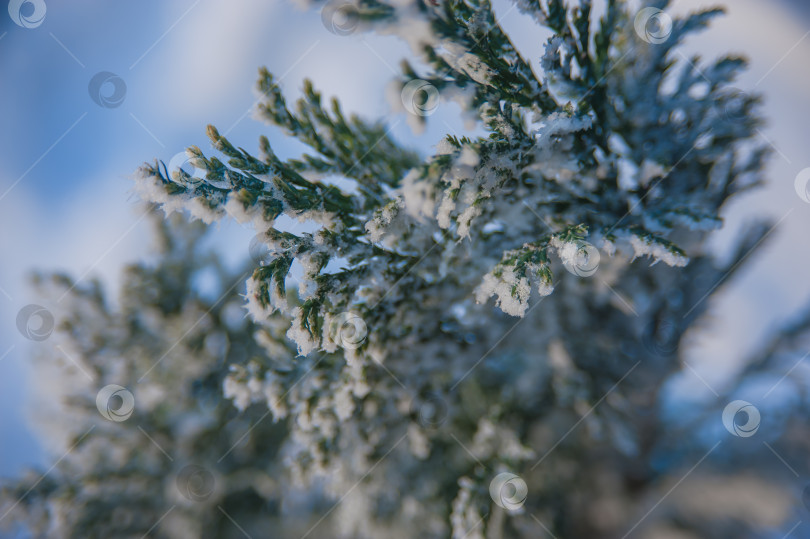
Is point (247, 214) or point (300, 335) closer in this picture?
point (247, 214)

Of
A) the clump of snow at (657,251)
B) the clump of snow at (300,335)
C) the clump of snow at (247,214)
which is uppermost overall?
the clump of snow at (247,214)

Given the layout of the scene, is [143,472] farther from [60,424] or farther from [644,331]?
[644,331]

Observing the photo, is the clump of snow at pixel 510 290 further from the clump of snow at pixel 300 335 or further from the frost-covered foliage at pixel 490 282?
the clump of snow at pixel 300 335

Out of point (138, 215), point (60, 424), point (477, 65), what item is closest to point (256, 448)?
point (60, 424)

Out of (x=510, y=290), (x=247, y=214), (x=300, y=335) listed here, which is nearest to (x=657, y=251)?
(x=510, y=290)

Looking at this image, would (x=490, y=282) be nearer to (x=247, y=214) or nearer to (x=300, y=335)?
(x=300, y=335)

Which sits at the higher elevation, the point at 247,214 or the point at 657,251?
the point at 247,214

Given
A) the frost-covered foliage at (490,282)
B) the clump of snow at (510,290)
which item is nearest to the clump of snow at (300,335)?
the frost-covered foliage at (490,282)

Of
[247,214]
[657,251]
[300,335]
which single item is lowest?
[657,251]

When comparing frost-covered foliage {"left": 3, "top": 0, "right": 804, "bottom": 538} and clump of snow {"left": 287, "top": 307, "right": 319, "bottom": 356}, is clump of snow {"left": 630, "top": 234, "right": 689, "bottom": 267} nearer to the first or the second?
frost-covered foliage {"left": 3, "top": 0, "right": 804, "bottom": 538}
